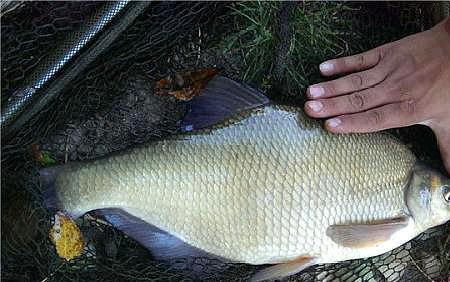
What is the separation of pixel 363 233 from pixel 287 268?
0.71ft

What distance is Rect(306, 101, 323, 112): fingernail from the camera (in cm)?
184

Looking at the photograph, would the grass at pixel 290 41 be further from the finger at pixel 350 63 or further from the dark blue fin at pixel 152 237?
the dark blue fin at pixel 152 237

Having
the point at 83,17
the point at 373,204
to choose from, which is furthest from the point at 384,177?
the point at 83,17

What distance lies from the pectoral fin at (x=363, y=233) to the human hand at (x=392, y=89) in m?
0.24

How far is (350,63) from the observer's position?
1.94m

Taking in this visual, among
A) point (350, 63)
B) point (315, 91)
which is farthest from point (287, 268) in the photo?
point (350, 63)

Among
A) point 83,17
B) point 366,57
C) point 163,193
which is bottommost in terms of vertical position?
point 163,193

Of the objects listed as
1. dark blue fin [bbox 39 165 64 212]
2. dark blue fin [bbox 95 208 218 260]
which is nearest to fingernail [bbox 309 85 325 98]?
dark blue fin [bbox 95 208 218 260]

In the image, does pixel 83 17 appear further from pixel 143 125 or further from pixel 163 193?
pixel 163 193

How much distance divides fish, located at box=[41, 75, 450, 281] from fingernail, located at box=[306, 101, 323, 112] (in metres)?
0.04

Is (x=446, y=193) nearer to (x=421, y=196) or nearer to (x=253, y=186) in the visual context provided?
(x=421, y=196)

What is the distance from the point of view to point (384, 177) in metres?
1.90

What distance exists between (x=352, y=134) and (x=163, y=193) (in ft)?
1.67

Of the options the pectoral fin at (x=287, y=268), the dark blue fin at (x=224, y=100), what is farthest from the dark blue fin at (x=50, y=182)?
the pectoral fin at (x=287, y=268)
